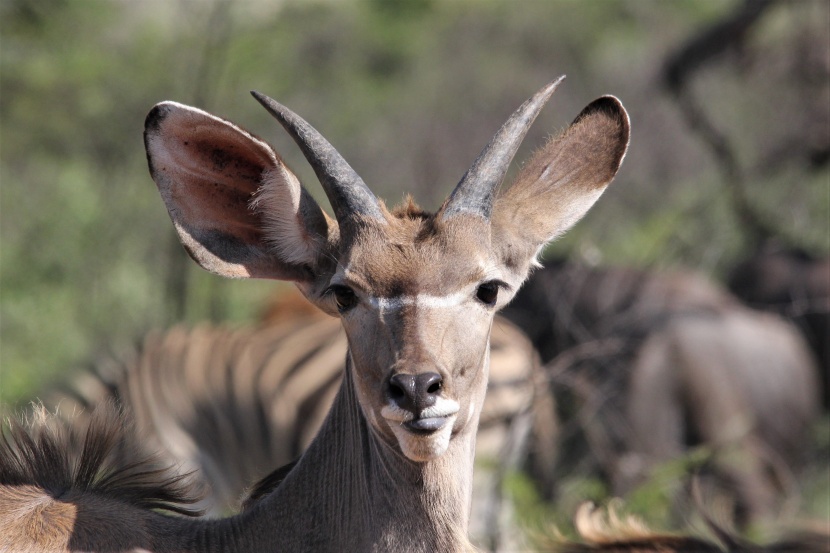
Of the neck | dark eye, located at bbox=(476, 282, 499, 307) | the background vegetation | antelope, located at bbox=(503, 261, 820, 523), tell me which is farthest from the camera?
the background vegetation

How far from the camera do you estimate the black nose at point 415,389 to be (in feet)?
10.3

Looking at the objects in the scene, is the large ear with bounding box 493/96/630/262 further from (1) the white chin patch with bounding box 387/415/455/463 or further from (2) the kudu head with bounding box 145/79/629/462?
(1) the white chin patch with bounding box 387/415/455/463

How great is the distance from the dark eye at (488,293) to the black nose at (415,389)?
432 millimetres

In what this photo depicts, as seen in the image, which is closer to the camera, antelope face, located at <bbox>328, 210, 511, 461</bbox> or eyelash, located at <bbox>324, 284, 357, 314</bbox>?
antelope face, located at <bbox>328, 210, 511, 461</bbox>

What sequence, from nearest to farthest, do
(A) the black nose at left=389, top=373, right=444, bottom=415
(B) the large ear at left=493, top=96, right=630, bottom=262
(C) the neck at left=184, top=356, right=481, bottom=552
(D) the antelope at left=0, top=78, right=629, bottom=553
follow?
(A) the black nose at left=389, top=373, right=444, bottom=415, (D) the antelope at left=0, top=78, right=629, bottom=553, (C) the neck at left=184, top=356, right=481, bottom=552, (B) the large ear at left=493, top=96, right=630, bottom=262

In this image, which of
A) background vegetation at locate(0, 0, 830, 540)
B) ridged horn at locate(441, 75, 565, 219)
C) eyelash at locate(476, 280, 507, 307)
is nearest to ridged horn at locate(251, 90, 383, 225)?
ridged horn at locate(441, 75, 565, 219)

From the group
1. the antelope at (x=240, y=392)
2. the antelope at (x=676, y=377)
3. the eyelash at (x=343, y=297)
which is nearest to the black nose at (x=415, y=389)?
the eyelash at (x=343, y=297)

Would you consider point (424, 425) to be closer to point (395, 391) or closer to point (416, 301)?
point (395, 391)

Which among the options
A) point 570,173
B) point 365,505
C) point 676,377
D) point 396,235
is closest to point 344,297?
point 396,235

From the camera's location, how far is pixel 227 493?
317 inches

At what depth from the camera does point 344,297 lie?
350 cm

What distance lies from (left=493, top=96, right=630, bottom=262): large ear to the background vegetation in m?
4.02

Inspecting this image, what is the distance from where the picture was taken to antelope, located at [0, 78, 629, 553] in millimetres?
3266

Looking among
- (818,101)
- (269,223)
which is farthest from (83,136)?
(269,223)
